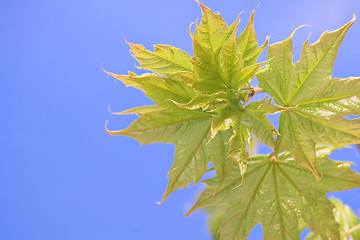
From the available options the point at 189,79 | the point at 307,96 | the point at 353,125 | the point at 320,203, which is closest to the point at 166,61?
the point at 189,79

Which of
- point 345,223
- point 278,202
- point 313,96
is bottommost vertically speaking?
point 278,202

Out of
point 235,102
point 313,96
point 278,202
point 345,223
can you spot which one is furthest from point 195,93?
point 345,223

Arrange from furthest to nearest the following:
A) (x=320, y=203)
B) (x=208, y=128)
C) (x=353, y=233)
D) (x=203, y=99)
Result: (x=353, y=233) < (x=320, y=203) < (x=208, y=128) < (x=203, y=99)

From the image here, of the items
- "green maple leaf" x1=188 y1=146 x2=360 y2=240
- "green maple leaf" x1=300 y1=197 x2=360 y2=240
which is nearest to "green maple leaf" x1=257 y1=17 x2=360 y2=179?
"green maple leaf" x1=188 y1=146 x2=360 y2=240

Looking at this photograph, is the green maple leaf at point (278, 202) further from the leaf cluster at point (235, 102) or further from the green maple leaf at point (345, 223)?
the green maple leaf at point (345, 223)

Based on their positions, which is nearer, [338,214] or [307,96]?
[307,96]

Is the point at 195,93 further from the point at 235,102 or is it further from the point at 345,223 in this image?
the point at 345,223

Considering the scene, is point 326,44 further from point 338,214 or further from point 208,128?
point 338,214
